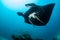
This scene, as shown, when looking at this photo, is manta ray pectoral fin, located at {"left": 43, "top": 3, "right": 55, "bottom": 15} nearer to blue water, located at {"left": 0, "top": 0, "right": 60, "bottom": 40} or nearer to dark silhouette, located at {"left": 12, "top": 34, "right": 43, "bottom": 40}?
blue water, located at {"left": 0, "top": 0, "right": 60, "bottom": 40}

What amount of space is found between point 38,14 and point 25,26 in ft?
0.44

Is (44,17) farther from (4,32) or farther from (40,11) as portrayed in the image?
(4,32)

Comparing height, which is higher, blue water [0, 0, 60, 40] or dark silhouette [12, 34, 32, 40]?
blue water [0, 0, 60, 40]

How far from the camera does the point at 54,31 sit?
5.90 feet

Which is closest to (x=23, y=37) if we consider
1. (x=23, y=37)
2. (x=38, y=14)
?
(x=23, y=37)

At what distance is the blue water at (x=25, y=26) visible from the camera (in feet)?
5.84

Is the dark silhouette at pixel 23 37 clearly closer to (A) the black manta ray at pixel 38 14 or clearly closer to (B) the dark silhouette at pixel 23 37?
(B) the dark silhouette at pixel 23 37

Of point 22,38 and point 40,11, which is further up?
point 40,11

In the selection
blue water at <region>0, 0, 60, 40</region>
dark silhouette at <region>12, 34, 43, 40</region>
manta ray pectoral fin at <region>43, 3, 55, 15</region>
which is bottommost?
dark silhouette at <region>12, 34, 43, 40</region>

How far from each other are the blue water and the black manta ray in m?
0.03

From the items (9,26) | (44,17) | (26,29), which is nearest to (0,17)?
(9,26)

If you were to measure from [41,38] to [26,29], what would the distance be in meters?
0.13

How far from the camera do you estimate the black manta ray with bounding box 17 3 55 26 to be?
5.77 feet

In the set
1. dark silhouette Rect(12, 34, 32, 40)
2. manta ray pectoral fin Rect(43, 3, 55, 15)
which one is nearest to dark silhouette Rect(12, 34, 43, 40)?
dark silhouette Rect(12, 34, 32, 40)
